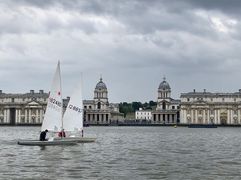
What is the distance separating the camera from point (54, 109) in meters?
50.9

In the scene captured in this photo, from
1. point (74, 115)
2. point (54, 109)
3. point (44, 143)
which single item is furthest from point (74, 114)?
point (44, 143)

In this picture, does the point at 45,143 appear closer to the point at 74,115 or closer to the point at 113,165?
the point at 74,115

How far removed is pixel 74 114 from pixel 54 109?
11.2 feet

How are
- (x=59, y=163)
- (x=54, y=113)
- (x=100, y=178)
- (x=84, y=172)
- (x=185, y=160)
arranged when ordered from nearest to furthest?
(x=100, y=178) < (x=84, y=172) < (x=59, y=163) < (x=185, y=160) < (x=54, y=113)

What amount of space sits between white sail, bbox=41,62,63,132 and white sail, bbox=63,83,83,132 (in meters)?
2.31

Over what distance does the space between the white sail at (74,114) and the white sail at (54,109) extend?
2.31 m

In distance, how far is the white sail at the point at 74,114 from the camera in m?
53.6

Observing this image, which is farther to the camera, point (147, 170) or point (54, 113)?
point (54, 113)

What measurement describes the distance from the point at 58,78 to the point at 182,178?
23506 millimetres

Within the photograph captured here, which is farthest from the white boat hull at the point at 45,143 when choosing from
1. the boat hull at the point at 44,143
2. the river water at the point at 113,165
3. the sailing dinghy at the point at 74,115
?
the river water at the point at 113,165

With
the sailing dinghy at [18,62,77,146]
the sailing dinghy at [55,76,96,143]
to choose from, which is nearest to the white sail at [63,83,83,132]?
the sailing dinghy at [55,76,96,143]

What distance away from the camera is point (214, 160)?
39281 millimetres

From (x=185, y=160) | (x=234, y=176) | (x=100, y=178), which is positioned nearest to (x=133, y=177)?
(x=100, y=178)

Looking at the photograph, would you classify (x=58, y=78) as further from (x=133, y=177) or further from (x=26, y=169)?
(x=133, y=177)
